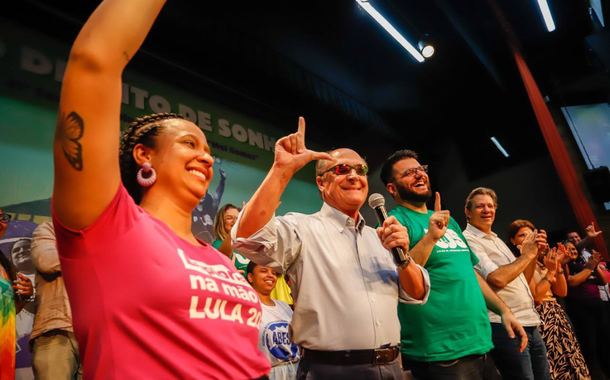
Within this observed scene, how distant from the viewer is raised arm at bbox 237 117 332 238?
1414mm

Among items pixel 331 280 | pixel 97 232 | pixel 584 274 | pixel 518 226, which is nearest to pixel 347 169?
pixel 331 280

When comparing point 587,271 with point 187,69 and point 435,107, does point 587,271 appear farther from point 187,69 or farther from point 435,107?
point 187,69

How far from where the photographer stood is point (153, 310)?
2.49ft

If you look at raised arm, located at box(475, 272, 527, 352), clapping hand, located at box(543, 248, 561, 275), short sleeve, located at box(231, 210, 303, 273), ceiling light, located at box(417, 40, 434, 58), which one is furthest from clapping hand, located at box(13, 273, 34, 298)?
ceiling light, located at box(417, 40, 434, 58)

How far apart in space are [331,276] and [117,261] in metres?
1.00

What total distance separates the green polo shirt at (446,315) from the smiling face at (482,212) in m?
1.18

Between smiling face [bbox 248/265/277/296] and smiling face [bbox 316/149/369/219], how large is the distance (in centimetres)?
108

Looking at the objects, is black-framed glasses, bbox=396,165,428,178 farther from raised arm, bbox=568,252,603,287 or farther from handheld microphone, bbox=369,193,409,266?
raised arm, bbox=568,252,603,287

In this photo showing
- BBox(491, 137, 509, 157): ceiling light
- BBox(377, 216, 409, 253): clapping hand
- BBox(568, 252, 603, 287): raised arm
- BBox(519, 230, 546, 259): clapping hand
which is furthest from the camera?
BBox(491, 137, 509, 157): ceiling light

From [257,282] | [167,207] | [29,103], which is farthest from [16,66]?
[167,207]

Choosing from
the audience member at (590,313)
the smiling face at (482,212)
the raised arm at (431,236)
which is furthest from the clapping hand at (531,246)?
the audience member at (590,313)

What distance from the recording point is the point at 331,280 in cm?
160

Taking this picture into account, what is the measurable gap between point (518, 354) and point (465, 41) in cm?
527

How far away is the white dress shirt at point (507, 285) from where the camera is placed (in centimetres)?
279
